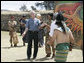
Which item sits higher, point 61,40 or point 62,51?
point 61,40

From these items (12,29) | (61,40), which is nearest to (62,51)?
(61,40)

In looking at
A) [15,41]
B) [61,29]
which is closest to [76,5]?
[15,41]

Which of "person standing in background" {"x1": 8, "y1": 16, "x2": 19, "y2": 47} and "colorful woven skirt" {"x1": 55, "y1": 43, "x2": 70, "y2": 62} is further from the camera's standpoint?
"person standing in background" {"x1": 8, "y1": 16, "x2": 19, "y2": 47}

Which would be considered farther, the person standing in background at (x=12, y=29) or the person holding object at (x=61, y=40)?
the person standing in background at (x=12, y=29)

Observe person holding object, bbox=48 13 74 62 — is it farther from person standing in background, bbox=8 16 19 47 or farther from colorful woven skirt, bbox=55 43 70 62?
person standing in background, bbox=8 16 19 47

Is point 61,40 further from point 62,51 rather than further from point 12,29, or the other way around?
point 12,29

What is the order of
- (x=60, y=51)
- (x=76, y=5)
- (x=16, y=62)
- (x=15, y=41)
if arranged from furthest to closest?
(x=76, y=5)
(x=15, y=41)
(x=16, y=62)
(x=60, y=51)

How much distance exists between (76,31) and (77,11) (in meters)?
1.19

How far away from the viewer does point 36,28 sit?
29.0 ft

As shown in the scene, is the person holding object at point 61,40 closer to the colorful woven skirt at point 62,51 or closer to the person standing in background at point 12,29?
the colorful woven skirt at point 62,51

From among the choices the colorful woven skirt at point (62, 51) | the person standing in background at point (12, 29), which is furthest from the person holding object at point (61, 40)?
the person standing in background at point (12, 29)

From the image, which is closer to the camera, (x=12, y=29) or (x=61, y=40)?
(x=61, y=40)

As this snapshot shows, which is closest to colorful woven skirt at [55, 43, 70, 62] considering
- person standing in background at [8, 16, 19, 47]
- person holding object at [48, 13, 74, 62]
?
person holding object at [48, 13, 74, 62]

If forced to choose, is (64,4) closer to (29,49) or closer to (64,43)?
(29,49)
